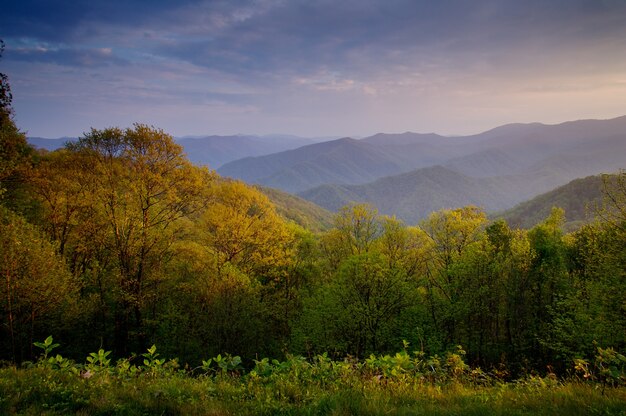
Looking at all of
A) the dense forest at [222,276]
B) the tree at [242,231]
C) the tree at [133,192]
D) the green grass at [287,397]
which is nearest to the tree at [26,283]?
the dense forest at [222,276]

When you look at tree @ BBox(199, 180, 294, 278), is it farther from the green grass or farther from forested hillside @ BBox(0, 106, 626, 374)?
the green grass

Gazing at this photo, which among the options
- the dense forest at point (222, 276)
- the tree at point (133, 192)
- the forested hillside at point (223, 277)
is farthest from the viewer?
the tree at point (133, 192)

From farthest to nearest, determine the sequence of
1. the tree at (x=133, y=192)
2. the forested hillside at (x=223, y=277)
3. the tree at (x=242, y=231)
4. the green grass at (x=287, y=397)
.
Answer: the tree at (x=242, y=231) < the tree at (x=133, y=192) < the forested hillside at (x=223, y=277) < the green grass at (x=287, y=397)

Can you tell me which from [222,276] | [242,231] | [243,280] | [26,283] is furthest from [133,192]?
[243,280]

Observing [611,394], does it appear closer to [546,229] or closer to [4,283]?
[4,283]

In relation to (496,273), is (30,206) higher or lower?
higher

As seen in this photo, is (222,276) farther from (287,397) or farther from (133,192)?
(287,397)

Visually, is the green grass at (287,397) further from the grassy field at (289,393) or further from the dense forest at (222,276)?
the dense forest at (222,276)

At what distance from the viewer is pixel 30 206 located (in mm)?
27188

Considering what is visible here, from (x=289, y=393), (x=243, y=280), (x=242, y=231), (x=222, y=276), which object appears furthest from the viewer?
(x=242, y=231)

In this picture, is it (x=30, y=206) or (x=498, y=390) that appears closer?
(x=498, y=390)

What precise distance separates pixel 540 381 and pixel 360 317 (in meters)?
20.9

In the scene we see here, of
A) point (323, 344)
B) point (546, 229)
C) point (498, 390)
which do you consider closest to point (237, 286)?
point (323, 344)

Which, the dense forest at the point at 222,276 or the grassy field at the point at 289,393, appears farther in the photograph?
the dense forest at the point at 222,276
